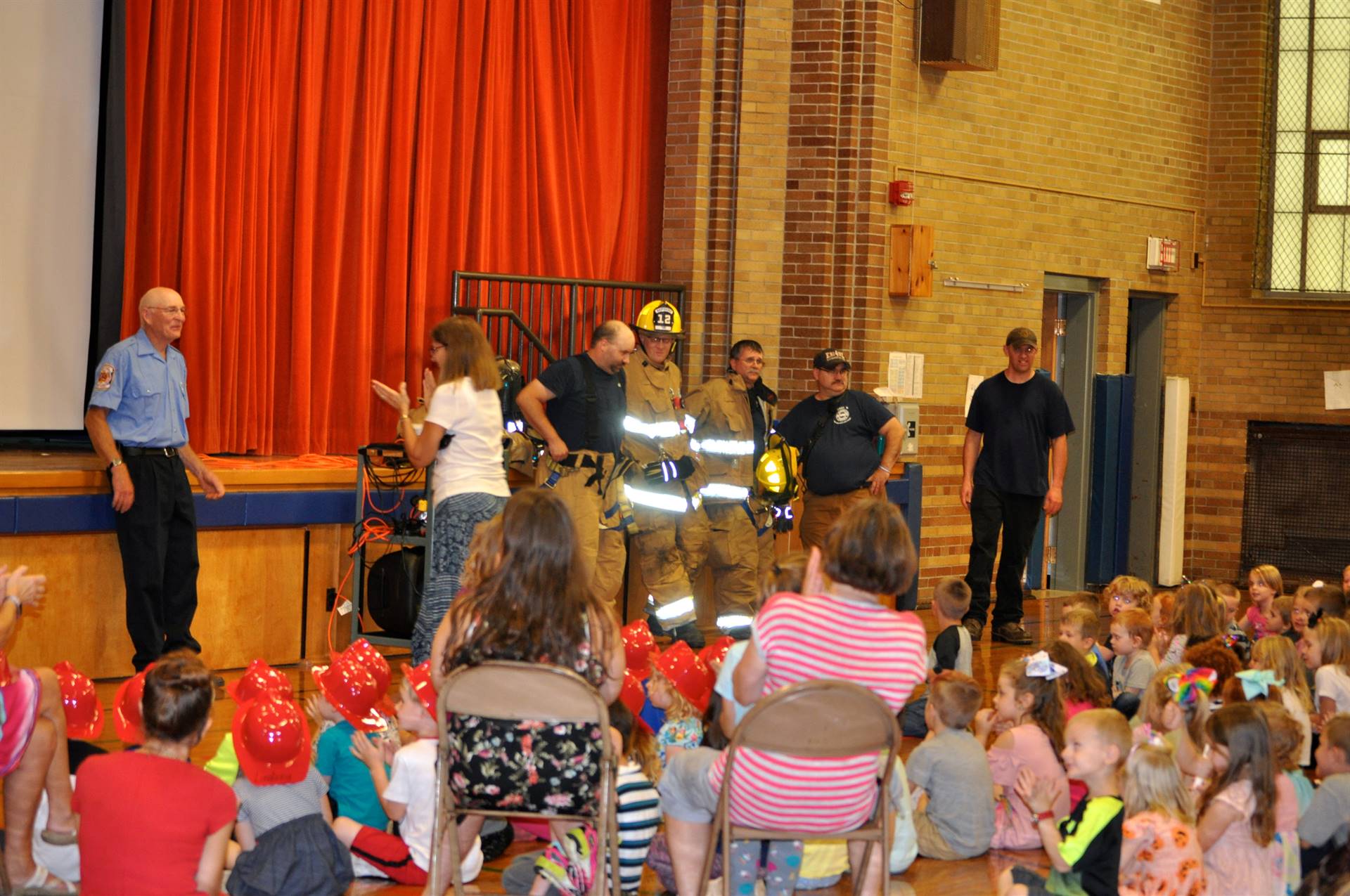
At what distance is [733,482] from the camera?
946cm

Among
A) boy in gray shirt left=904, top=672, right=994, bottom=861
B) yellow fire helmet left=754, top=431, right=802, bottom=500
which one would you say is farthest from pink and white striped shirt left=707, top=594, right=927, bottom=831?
yellow fire helmet left=754, top=431, right=802, bottom=500

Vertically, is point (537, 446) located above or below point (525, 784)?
above

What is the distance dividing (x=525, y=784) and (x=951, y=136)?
842 centimetres

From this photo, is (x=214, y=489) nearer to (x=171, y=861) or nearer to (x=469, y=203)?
(x=469, y=203)

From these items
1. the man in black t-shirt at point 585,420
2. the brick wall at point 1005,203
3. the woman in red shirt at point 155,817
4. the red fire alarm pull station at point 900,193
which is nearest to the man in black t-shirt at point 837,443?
the brick wall at point 1005,203

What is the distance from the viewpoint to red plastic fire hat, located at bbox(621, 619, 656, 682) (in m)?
6.40

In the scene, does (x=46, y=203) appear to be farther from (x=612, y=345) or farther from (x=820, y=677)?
(x=820, y=677)

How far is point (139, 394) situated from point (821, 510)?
407cm

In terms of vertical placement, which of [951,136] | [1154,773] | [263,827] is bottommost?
[263,827]

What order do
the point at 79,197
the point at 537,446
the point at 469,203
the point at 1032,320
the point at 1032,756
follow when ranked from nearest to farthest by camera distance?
the point at 1032,756 → the point at 79,197 → the point at 537,446 → the point at 469,203 → the point at 1032,320

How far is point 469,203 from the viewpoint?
33.7 ft

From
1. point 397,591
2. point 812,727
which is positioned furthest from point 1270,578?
point 812,727

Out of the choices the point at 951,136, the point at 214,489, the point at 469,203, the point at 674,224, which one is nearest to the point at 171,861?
the point at 214,489

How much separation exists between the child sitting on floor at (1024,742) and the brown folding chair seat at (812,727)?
1384mm
